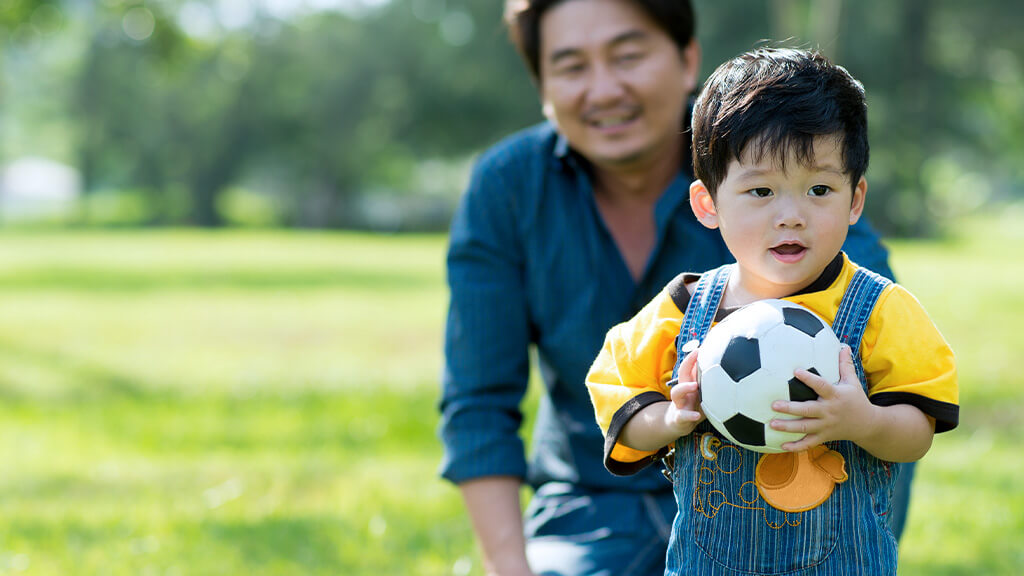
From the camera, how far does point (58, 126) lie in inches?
2473

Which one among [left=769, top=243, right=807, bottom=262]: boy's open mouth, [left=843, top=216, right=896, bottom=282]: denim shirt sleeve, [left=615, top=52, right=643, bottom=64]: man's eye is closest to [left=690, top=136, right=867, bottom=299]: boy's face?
[left=769, top=243, right=807, bottom=262]: boy's open mouth

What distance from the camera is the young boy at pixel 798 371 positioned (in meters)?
1.71

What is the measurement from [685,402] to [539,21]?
5.36 feet

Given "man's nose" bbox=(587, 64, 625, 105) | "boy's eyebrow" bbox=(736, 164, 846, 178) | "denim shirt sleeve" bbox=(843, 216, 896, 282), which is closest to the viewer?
"boy's eyebrow" bbox=(736, 164, 846, 178)

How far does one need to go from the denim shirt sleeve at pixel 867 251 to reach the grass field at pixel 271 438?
170 centimetres

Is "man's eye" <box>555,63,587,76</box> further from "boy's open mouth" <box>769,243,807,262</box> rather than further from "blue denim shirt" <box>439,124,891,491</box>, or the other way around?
"boy's open mouth" <box>769,243,807,262</box>

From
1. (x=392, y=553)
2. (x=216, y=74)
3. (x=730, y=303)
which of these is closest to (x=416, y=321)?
(x=392, y=553)

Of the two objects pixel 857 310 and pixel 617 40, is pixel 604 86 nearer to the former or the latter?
pixel 617 40

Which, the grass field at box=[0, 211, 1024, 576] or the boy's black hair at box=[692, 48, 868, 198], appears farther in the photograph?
the grass field at box=[0, 211, 1024, 576]

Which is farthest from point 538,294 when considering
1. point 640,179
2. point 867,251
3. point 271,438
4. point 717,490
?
point 271,438

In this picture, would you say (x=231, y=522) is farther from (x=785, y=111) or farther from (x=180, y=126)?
(x=180, y=126)

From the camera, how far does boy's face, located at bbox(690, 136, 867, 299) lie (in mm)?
1727

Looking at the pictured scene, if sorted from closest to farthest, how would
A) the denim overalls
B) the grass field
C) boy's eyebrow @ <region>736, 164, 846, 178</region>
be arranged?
boy's eyebrow @ <region>736, 164, 846, 178</region> < the denim overalls < the grass field

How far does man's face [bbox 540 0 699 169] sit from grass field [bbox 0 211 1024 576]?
1.76 m
